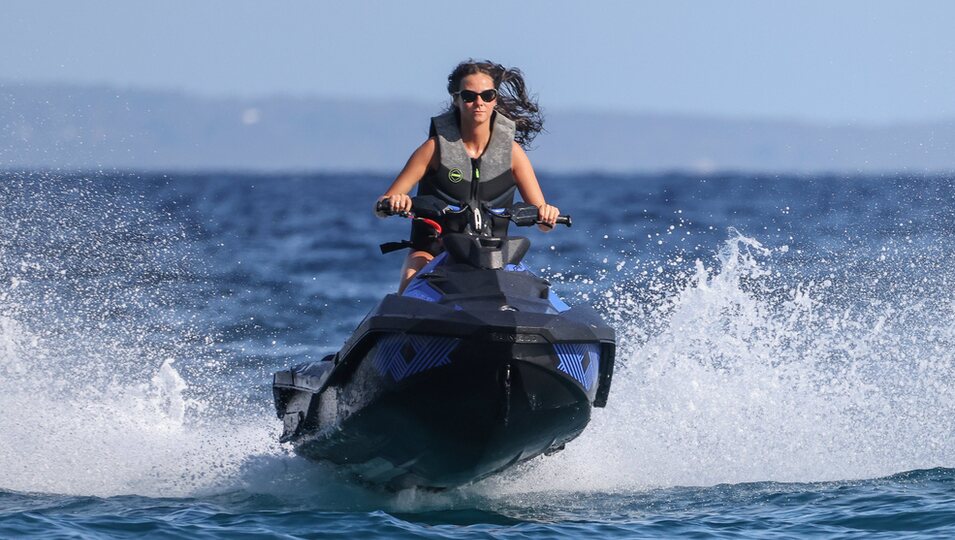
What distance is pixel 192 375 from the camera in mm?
9828

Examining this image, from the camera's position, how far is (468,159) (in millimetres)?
6637

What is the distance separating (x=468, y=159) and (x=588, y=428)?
1.82 metres

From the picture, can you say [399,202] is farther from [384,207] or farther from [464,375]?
[464,375]

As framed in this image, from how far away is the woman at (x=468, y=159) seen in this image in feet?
21.5

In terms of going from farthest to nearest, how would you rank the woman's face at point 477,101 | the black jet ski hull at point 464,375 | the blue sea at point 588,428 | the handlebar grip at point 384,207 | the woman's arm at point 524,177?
the woman's arm at point 524,177, the woman's face at point 477,101, the handlebar grip at point 384,207, the blue sea at point 588,428, the black jet ski hull at point 464,375

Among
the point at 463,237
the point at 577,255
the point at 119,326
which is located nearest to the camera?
the point at 463,237

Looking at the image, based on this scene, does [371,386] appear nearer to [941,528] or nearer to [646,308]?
[941,528]

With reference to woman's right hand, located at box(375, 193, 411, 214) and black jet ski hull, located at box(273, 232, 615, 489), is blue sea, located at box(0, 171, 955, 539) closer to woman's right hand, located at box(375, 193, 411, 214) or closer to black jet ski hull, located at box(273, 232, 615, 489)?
black jet ski hull, located at box(273, 232, 615, 489)

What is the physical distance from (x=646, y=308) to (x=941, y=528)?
19.6 feet

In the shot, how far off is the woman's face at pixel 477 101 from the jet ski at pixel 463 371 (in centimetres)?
46

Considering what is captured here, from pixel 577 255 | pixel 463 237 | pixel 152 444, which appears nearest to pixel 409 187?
pixel 463 237

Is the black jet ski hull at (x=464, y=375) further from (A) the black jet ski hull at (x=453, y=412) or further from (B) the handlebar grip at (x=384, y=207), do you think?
(B) the handlebar grip at (x=384, y=207)

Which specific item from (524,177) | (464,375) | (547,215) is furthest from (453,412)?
(524,177)

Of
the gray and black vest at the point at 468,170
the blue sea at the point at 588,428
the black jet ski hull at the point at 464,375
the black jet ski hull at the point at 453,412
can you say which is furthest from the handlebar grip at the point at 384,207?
the blue sea at the point at 588,428
